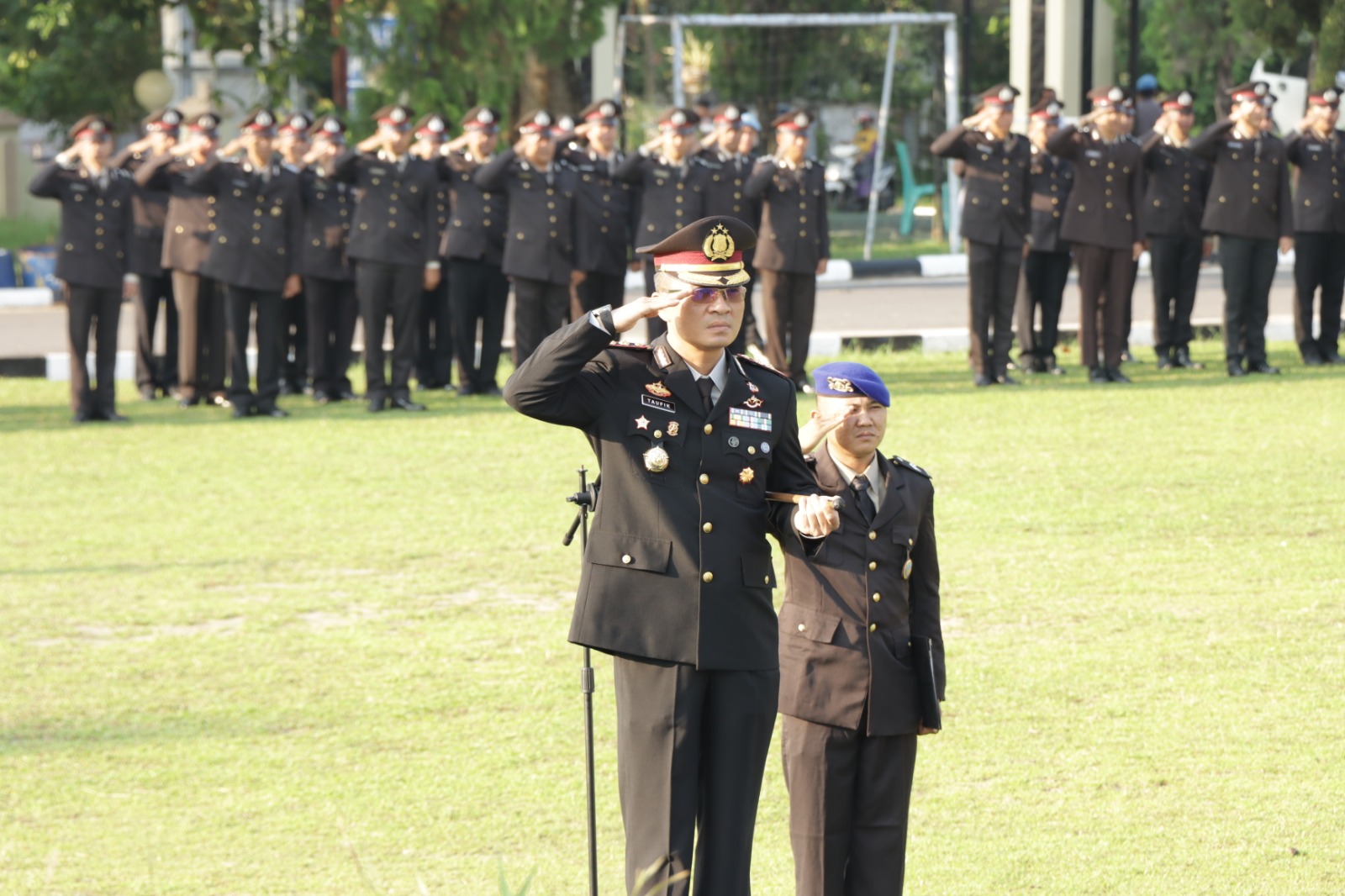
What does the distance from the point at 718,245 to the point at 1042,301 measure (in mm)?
10638

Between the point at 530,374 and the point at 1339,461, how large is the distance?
7347 mm

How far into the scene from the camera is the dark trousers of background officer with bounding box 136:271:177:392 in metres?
14.0

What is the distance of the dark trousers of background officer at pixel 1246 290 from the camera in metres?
13.8

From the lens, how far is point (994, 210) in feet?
44.1

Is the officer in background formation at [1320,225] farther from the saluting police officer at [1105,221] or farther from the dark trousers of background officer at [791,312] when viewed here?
the dark trousers of background officer at [791,312]

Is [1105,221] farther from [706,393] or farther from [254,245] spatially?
[706,393]

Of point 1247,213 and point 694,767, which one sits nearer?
point 694,767

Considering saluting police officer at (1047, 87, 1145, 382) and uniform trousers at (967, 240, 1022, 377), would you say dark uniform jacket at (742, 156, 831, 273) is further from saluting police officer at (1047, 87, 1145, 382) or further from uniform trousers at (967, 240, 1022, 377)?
saluting police officer at (1047, 87, 1145, 382)

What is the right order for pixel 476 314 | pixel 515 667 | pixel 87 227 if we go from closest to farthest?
pixel 515 667 → pixel 87 227 → pixel 476 314

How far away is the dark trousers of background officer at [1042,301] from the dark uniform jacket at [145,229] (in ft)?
19.6

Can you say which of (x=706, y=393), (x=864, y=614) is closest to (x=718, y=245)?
(x=706, y=393)

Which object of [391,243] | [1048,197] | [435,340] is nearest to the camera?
[391,243]

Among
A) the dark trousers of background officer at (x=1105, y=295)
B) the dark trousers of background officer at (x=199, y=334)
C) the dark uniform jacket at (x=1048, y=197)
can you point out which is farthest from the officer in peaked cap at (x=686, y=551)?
the dark uniform jacket at (x=1048, y=197)

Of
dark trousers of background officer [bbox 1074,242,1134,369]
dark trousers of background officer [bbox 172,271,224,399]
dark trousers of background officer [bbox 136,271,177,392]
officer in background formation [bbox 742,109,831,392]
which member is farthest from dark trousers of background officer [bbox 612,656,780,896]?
dark trousers of background officer [bbox 136,271,177,392]
